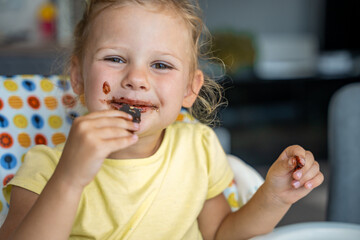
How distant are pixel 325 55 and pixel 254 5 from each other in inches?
31.2

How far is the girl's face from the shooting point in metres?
0.80

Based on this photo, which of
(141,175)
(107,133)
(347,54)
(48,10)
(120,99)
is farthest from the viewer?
(347,54)

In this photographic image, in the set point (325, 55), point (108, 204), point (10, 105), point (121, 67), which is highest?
point (121, 67)

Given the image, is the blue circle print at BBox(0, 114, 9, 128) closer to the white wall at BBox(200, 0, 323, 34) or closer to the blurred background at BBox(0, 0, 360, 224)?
the blurred background at BBox(0, 0, 360, 224)

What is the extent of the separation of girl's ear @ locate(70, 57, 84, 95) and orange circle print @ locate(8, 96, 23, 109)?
0.59ft

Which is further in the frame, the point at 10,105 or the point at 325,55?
the point at 325,55

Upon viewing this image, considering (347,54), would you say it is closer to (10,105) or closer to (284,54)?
(284,54)

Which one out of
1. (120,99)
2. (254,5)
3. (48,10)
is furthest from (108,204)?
(254,5)

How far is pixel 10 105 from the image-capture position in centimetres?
106

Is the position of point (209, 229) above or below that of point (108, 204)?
below

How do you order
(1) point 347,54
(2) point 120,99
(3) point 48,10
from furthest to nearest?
(1) point 347,54 → (3) point 48,10 → (2) point 120,99

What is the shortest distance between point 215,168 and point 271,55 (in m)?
3.40

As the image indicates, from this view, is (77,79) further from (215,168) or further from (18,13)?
(18,13)

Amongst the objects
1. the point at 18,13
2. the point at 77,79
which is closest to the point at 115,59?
the point at 77,79
